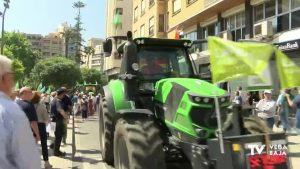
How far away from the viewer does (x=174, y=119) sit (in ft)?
21.4

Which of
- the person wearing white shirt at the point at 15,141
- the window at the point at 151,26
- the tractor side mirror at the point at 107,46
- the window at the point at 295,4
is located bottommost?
the person wearing white shirt at the point at 15,141

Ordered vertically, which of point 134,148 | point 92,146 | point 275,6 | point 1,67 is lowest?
point 92,146

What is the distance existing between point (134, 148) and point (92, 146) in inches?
301

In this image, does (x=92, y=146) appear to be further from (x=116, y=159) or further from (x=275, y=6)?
(x=275, y=6)

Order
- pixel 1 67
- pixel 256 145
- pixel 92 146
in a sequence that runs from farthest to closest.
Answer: pixel 92 146, pixel 256 145, pixel 1 67

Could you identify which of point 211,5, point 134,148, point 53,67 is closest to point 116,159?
point 134,148

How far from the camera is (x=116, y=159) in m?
7.49

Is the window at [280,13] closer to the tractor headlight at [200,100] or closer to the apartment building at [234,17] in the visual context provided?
the apartment building at [234,17]

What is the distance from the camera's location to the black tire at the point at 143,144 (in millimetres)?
5973

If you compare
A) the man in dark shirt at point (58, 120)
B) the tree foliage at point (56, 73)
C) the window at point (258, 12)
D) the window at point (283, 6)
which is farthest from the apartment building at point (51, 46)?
the man in dark shirt at point (58, 120)

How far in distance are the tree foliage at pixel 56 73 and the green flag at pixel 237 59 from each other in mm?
64096

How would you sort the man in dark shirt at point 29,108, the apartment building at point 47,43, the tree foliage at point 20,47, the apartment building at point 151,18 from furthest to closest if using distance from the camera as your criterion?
the apartment building at point 47,43
the tree foliage at point 20,47
the apartment building at point 151,18
the man in dark shirt at point 29,108

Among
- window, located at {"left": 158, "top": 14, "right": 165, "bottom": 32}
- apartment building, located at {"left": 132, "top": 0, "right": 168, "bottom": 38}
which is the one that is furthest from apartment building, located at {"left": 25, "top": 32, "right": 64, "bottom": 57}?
window, located at {"left": 158, "top": 14, "right": 165, "bottom": 32}

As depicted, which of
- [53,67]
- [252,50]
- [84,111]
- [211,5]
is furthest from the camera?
[53,67]
